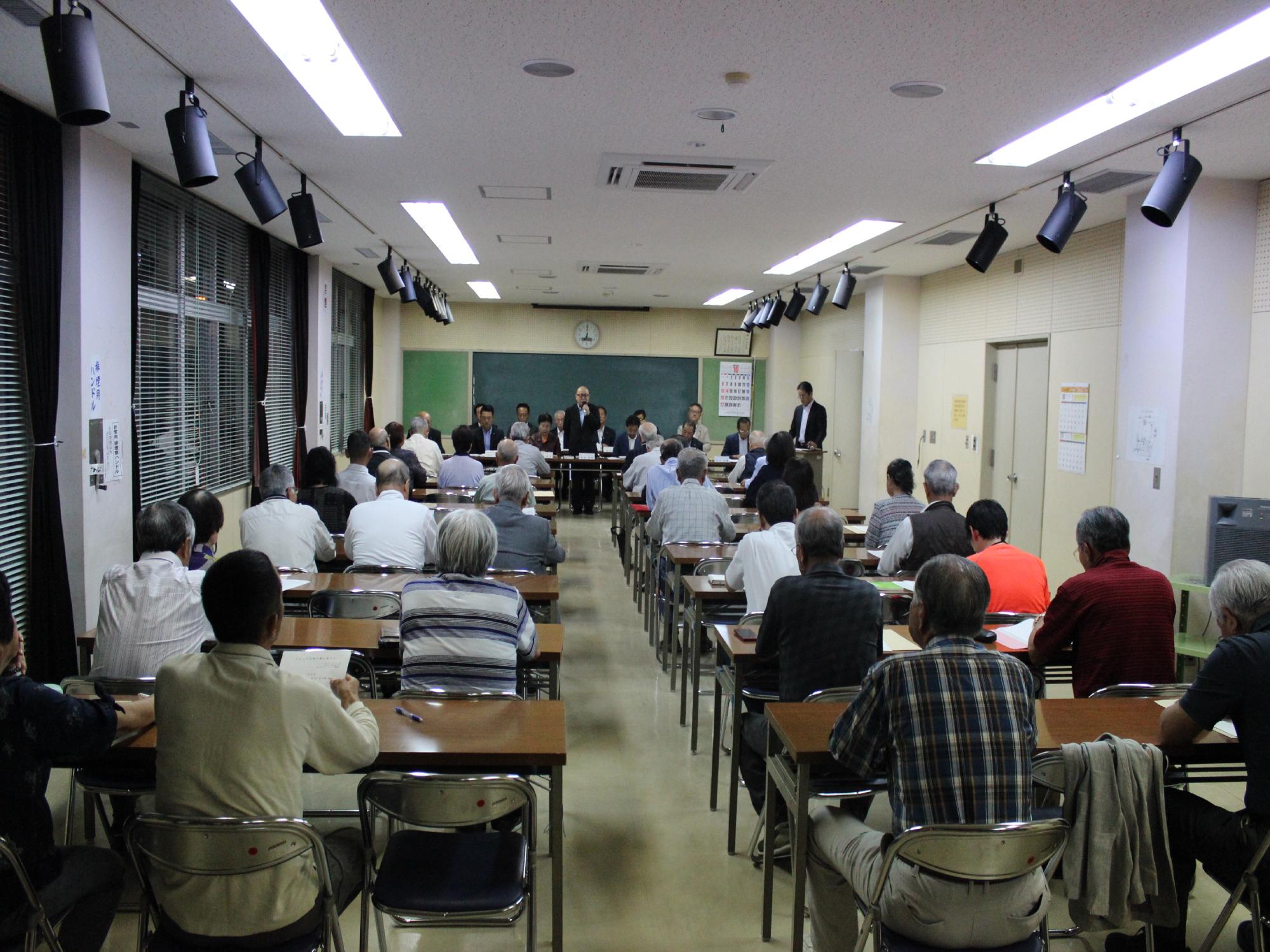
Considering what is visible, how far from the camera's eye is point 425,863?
2309 millimetres

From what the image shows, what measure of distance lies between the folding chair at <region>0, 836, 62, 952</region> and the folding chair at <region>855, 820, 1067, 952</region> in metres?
1.81

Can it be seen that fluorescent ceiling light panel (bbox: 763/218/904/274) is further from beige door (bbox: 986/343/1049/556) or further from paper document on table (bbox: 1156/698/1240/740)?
paper document on table (bbox: 1156/698/1240/740)

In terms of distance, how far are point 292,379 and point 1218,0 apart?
8.41m

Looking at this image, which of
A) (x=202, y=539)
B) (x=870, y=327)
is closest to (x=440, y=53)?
(x=202, y=539)

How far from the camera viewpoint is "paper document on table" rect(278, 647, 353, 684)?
2.47m

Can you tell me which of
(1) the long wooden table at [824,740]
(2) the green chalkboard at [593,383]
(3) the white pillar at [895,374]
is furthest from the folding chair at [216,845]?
(2) the green chalkboard at [593,383]

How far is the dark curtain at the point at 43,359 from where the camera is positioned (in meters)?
4.64

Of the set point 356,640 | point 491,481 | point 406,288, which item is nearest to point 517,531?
point 356,640

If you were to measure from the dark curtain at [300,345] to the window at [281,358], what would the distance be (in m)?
0.03

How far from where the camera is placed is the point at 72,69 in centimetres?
286

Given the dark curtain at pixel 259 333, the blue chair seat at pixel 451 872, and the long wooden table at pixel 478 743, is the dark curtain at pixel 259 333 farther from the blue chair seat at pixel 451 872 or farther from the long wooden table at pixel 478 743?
the blue chair seat at pixel 451 872

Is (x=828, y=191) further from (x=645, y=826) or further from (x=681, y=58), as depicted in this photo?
(x=645, y=826)

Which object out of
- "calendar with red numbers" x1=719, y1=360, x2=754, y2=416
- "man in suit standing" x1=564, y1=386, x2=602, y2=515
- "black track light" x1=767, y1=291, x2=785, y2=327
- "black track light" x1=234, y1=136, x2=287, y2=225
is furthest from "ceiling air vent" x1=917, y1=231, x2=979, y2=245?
"calendar with red numbers" x1=719, y1=360, x2=754, y2=416

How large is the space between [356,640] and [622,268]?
7.33m
